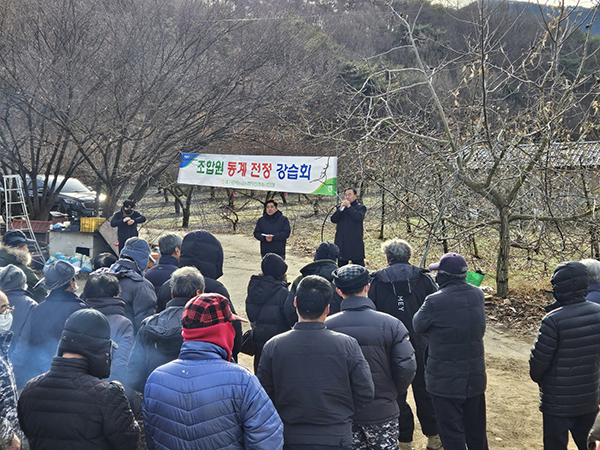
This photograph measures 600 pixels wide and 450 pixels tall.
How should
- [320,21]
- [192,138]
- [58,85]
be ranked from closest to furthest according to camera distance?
1. [58,85]
2. [192,138]
3. [320,21]

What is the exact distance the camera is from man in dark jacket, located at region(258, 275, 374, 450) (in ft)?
8.91

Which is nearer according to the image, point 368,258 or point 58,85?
point 58,85

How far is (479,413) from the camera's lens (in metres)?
3.87

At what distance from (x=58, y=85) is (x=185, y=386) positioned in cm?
1010

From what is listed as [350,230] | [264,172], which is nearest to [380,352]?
[350,230]

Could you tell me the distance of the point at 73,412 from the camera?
2396 millimetres

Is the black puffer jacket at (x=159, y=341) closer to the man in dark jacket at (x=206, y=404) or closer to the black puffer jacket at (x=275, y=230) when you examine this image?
the man in dark jacket at (x=206, y=404)

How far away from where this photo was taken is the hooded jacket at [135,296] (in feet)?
14.2

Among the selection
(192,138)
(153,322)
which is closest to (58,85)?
(192,138)

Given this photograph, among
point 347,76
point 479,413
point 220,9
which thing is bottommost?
point 479,413

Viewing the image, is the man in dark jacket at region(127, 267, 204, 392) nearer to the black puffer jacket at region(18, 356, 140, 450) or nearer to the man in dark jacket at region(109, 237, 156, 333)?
the man in dark jacket at region(109, 237, 156, 333)

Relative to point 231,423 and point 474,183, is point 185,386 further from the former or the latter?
point 474,183

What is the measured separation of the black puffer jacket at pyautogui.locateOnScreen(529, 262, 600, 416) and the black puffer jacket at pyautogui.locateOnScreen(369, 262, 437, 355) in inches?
38.4

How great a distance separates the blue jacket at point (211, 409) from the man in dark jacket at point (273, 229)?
574 cm
